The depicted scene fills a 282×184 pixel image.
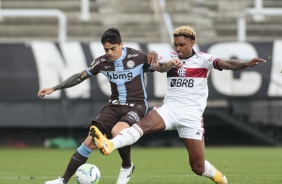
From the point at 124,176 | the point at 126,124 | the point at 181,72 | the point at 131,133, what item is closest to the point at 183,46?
the point at 181,72

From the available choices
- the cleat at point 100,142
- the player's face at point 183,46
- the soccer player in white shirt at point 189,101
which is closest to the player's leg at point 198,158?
the soccer player in white shirt at point 189,101

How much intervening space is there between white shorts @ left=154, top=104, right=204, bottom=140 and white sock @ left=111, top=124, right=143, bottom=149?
0.56 metres

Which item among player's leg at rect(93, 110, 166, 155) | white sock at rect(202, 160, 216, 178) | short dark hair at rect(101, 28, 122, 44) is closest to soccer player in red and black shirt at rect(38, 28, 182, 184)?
short dark hair at rect(101, 28, 122, 44)

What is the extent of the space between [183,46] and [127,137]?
151 cm

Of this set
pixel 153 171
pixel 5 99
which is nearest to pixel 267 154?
pixel 153 171

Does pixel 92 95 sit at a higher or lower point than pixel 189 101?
lower

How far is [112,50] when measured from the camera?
35.9ft

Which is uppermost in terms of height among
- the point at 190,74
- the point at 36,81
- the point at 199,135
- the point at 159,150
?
the point at 190,74

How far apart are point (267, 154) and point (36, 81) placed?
20.3 feet

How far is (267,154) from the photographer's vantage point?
18.4 metres

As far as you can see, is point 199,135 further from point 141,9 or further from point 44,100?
point 141,9

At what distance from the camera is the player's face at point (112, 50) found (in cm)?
1082

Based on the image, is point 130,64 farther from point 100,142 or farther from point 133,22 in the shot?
point 133,22

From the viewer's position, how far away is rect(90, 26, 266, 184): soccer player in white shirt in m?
10.8
